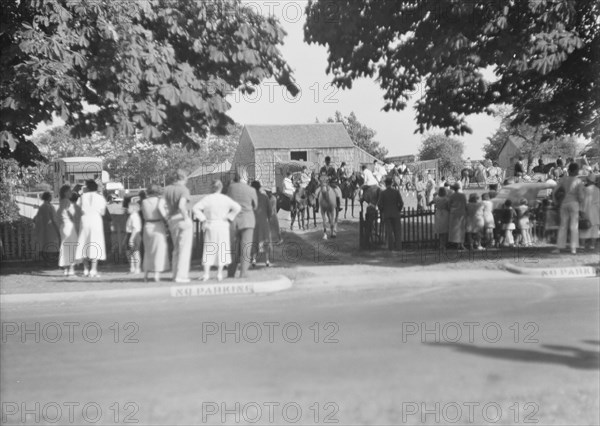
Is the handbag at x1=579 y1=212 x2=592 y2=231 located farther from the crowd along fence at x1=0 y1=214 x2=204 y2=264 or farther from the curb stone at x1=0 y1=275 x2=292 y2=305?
the crowd along fence at x1=0 y1=214 x2=204 y2=264

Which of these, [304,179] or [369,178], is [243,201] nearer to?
[304,179]

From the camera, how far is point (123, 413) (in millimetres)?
5883

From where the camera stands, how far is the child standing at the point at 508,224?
39.2 feet

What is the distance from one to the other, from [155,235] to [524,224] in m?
Result: 6.73

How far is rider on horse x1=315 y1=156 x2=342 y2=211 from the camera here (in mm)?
15507

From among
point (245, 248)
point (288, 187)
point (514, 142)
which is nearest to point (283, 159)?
point (245, 248)

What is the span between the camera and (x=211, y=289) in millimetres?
10922

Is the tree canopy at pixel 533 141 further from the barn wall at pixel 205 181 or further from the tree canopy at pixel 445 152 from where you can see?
the barn wall at pixel 205 181

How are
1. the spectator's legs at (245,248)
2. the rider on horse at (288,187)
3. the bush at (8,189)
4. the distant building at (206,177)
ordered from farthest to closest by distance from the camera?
the rider on horse at (288,187)
the bush at (8,189)
the spectator's legs at (245,248)
the distant building at (206,177)

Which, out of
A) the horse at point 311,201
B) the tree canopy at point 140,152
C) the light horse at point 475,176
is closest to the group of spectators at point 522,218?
the light horse at point 475,176

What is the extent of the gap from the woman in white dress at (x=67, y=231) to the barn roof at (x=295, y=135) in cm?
325

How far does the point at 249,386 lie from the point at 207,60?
688cm

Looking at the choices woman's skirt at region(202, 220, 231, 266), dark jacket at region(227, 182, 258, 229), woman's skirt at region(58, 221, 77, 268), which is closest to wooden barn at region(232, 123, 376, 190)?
dark jacket at region(227, 182, 258, 229)

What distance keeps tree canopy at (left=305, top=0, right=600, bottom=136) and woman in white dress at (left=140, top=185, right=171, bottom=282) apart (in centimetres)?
361
